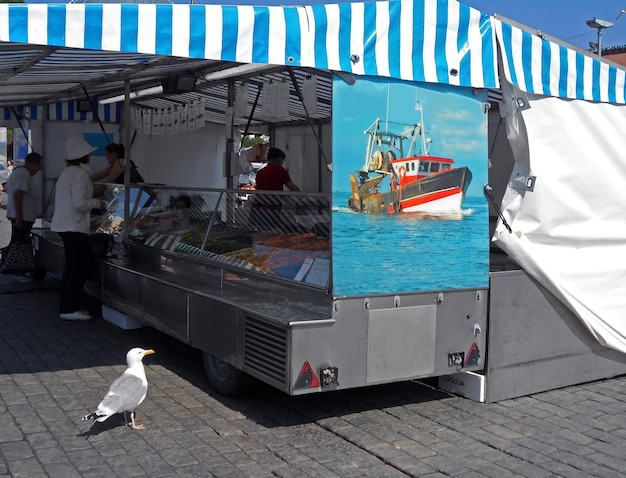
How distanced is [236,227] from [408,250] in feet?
6.92

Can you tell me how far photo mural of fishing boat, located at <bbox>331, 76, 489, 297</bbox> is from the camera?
15.4ft

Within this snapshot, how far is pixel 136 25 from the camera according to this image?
3.92m

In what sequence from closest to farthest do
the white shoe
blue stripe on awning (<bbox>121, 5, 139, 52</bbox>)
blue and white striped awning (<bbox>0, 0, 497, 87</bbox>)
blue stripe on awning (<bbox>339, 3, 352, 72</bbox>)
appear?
blue and white striped awning (<bbox>0, 0, 497, 87</bbox>), blue stripe on awning (<bbox>121, 5, 139, 52</bbox>), blue stripe on awning (<bbox>339, 3, 352, 72</bbox>), the white shoe

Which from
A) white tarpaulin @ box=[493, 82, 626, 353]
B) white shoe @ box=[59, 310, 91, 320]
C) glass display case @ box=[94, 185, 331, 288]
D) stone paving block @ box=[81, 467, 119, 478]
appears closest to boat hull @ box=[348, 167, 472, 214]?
glass display case @ box=[94, 185, 331, 288]

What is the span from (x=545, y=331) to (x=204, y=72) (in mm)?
4090

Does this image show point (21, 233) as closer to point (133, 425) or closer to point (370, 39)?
point (133, 425)

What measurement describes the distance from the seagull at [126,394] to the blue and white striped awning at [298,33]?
6.67 feet

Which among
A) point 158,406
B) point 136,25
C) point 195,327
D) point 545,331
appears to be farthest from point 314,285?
point 136,25

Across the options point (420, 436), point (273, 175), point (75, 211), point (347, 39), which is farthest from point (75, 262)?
point (420, 436)

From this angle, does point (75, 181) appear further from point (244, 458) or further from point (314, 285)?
point (244, 458)

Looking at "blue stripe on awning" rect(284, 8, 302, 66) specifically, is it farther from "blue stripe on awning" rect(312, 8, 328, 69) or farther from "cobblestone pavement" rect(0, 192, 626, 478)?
"cobblestone pavement" rect(0, 192, 626, 478)

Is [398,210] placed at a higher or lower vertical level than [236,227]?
higher

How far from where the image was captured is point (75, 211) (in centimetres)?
746

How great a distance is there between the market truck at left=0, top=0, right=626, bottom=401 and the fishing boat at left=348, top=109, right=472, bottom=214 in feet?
0.03
